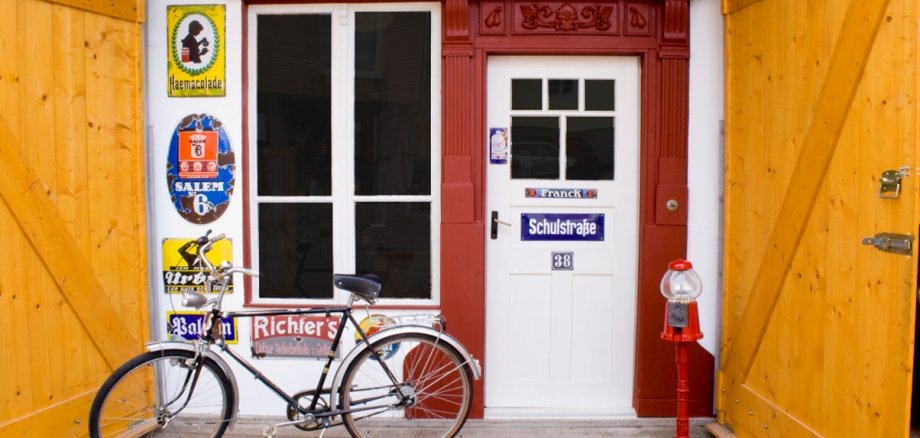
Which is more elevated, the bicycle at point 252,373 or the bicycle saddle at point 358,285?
the bicycle saddle at point 358,285

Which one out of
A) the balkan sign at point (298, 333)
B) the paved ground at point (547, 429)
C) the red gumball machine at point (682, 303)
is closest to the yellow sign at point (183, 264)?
the balkan sign at point (298, 333)

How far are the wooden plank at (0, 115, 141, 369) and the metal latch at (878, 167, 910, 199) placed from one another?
4.26 meters

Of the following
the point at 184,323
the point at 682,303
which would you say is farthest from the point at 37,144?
the point at 682,303

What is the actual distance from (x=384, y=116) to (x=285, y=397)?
1.93 metres

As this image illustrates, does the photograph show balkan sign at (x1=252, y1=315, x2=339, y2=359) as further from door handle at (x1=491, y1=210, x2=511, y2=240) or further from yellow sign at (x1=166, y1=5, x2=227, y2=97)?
yellow sign at (x1=166, y1=5, x2=227, y2=97)

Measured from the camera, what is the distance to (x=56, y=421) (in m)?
4.15

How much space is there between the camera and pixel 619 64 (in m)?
4.87

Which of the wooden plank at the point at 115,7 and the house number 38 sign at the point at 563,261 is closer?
the wooden plank at the point at 115,7

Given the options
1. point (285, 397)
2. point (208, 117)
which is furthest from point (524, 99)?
point (285, 397)

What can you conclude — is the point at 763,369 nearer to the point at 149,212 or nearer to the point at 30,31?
the point at 149,212

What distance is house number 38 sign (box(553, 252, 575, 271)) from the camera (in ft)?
16.1

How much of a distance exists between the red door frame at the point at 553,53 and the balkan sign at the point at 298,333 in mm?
814

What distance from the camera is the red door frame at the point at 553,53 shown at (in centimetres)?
476

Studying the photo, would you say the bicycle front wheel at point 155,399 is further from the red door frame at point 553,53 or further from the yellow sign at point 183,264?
the red door frame at point 553,53
